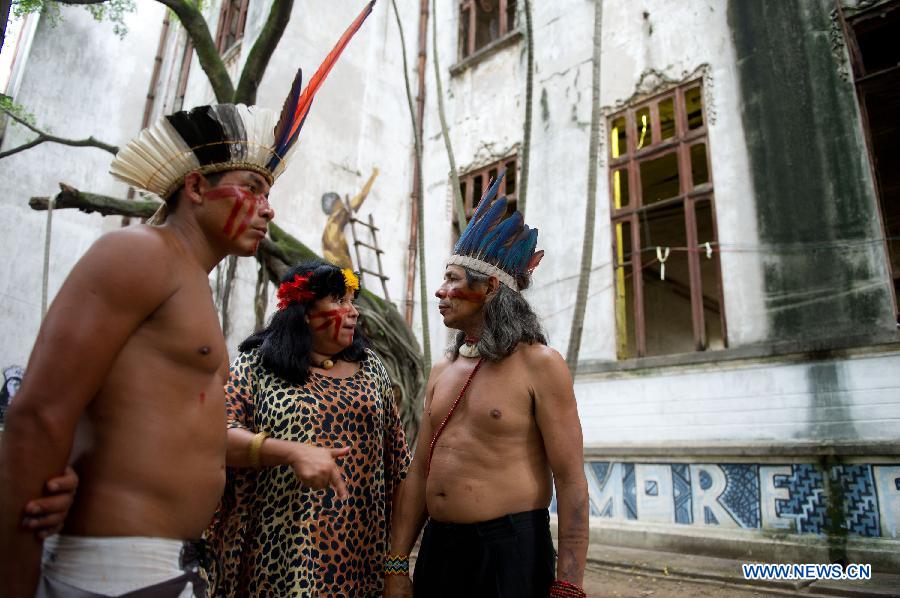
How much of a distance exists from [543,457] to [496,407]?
0.26 metres

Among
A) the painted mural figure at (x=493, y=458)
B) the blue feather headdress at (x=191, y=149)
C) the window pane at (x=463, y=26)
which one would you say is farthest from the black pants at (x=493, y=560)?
the window pane at (x=463, y=26)

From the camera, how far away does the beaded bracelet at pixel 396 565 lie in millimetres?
2105

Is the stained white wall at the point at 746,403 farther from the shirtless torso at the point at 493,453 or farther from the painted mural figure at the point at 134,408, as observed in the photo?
the painted mural figure at the point at 134,408

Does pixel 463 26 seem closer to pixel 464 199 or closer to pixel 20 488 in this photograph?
pixel 464 199

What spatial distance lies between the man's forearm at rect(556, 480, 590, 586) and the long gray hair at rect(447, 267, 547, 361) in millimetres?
553

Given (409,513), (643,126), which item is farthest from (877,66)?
(409,513)

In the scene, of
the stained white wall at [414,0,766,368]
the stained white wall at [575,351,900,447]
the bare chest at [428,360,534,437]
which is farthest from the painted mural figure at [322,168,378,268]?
the bare chest at [428,360,534,437]

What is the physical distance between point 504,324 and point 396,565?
101 centimetres

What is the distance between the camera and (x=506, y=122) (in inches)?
356

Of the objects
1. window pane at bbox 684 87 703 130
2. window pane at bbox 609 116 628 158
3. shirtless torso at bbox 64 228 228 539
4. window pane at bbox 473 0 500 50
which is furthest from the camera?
window pane at bbox 473 0 500 50

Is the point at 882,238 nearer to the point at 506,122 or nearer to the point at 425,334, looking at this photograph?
the point at 425,334

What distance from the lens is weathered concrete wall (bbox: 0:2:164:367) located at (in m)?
10.8

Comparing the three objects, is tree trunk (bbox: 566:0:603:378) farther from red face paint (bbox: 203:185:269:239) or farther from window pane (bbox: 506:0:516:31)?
window pane (bbox: 506:0:516:31)

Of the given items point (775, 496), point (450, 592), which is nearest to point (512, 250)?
point (450, 592)
